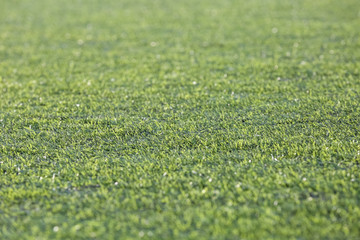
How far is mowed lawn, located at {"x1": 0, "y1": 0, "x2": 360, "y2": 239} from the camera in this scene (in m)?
3.40

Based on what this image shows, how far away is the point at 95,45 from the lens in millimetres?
8633

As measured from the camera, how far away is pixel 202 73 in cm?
680

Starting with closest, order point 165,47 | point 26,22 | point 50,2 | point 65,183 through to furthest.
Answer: point 65,183, point 165,47, point 26,22, point 50,2

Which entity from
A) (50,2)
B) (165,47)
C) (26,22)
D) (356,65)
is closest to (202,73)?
(165,47)

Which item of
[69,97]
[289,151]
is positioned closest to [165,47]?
[69,97]

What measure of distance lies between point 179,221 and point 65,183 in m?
1.31

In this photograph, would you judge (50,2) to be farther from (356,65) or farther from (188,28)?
(356,65)

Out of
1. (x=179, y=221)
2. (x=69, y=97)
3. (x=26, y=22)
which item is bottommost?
(x=179, y=221)

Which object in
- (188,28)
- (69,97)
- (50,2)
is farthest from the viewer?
Result: (50,2)

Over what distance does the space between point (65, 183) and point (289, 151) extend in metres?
2.41

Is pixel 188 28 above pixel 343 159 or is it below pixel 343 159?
above

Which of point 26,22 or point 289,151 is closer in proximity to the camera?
point 289,151

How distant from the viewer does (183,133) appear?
15.8ft

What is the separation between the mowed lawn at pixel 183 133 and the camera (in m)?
3.40
